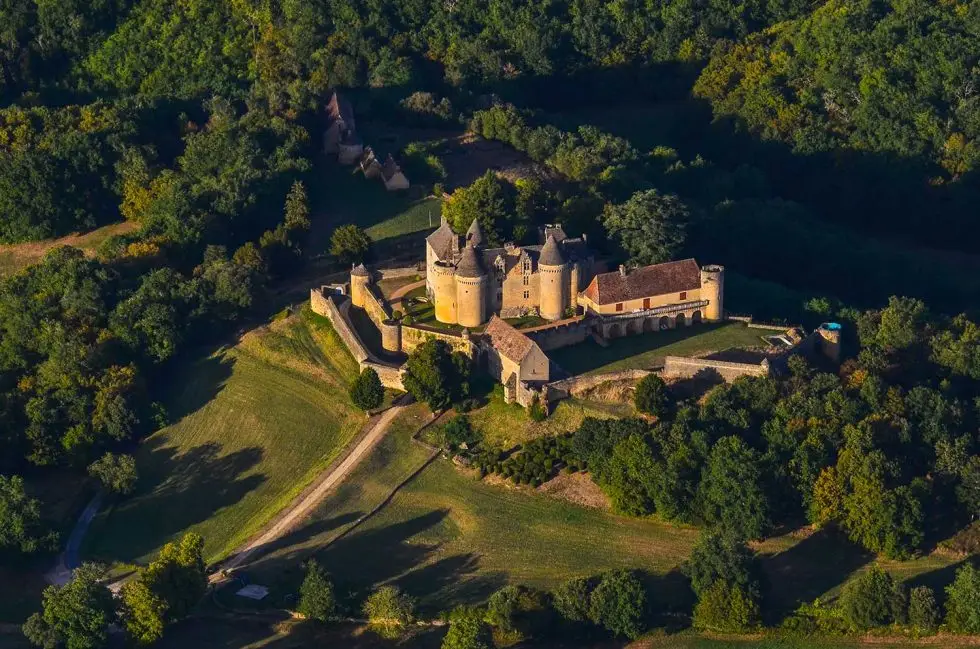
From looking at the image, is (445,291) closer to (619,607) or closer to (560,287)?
(560,287)

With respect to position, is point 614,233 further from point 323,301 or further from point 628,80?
point 628,80

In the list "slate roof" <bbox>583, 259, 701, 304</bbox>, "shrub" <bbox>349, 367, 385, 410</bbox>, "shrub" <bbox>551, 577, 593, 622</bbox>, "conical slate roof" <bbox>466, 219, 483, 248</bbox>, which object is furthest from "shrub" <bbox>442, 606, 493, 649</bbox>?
"conical slate roof" <bbox>466, 219, 483, 248</bbox>

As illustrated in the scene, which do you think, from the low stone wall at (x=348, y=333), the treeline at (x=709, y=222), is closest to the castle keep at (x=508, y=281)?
the low stone wall at (x=348, y=333)

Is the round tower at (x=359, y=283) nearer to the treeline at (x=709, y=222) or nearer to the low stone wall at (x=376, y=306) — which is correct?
the low stone wall at (x=376, y=306)

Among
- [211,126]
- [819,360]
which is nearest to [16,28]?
[211,126]

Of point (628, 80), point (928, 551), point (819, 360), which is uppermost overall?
point (628, 80)

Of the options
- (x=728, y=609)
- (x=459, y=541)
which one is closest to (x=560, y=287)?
(x=459, y=541)

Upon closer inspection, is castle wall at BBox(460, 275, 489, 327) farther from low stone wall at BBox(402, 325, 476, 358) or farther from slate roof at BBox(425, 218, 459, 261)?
slate roof at BBox(425, 218, 459, 261)

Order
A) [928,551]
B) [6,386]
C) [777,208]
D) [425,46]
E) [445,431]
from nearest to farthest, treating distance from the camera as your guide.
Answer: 1. [928,551]
2. [445,431]
3. [6,386]
4. [777,208]
5. [425,46]
